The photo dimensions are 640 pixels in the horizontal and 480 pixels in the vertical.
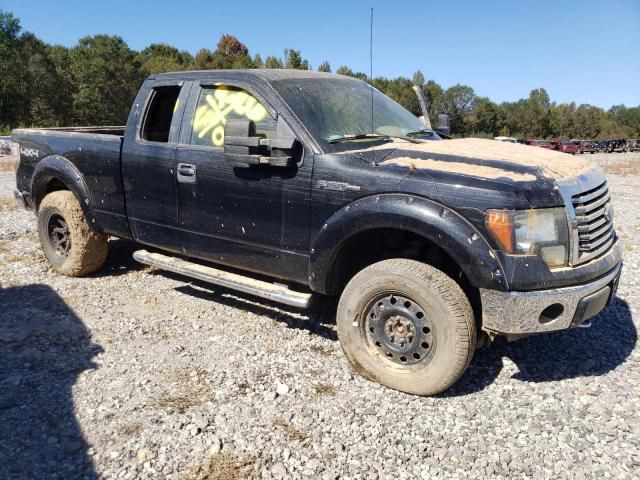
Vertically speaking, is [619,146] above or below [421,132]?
above

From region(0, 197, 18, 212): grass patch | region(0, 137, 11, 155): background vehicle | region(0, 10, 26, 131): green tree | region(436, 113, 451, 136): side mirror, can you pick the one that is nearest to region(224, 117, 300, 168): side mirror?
region(436, 113, 451, 136): side mirror

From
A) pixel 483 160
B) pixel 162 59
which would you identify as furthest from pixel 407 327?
pixel 162 59

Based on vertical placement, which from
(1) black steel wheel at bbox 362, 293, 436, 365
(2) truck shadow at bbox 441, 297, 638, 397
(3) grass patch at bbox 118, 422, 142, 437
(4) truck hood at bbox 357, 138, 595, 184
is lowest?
(3) grass patch at bbox 118, 422, 142, 437

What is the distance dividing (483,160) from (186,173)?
7.39 ft

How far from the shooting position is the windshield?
148 inches

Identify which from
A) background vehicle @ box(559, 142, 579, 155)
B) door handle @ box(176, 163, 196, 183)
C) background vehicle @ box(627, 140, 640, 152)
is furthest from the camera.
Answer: background vehicle @ box(627, 140, 640, 152)

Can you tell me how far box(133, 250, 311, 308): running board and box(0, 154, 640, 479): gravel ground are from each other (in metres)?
0.43

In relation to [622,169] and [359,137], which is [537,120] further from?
[359,137]

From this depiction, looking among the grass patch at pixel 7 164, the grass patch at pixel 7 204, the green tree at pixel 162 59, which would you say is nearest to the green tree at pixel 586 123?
the green tree at pixel 162 59

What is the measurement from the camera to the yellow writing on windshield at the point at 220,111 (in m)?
4.01

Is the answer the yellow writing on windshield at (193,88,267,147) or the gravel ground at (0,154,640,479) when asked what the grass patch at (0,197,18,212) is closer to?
the gravel ground at (0,154,640,479)

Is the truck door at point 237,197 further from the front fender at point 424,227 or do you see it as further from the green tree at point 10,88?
the green tree at point 10,88

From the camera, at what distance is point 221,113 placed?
13.7ft

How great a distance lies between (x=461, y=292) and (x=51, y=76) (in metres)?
50.6
